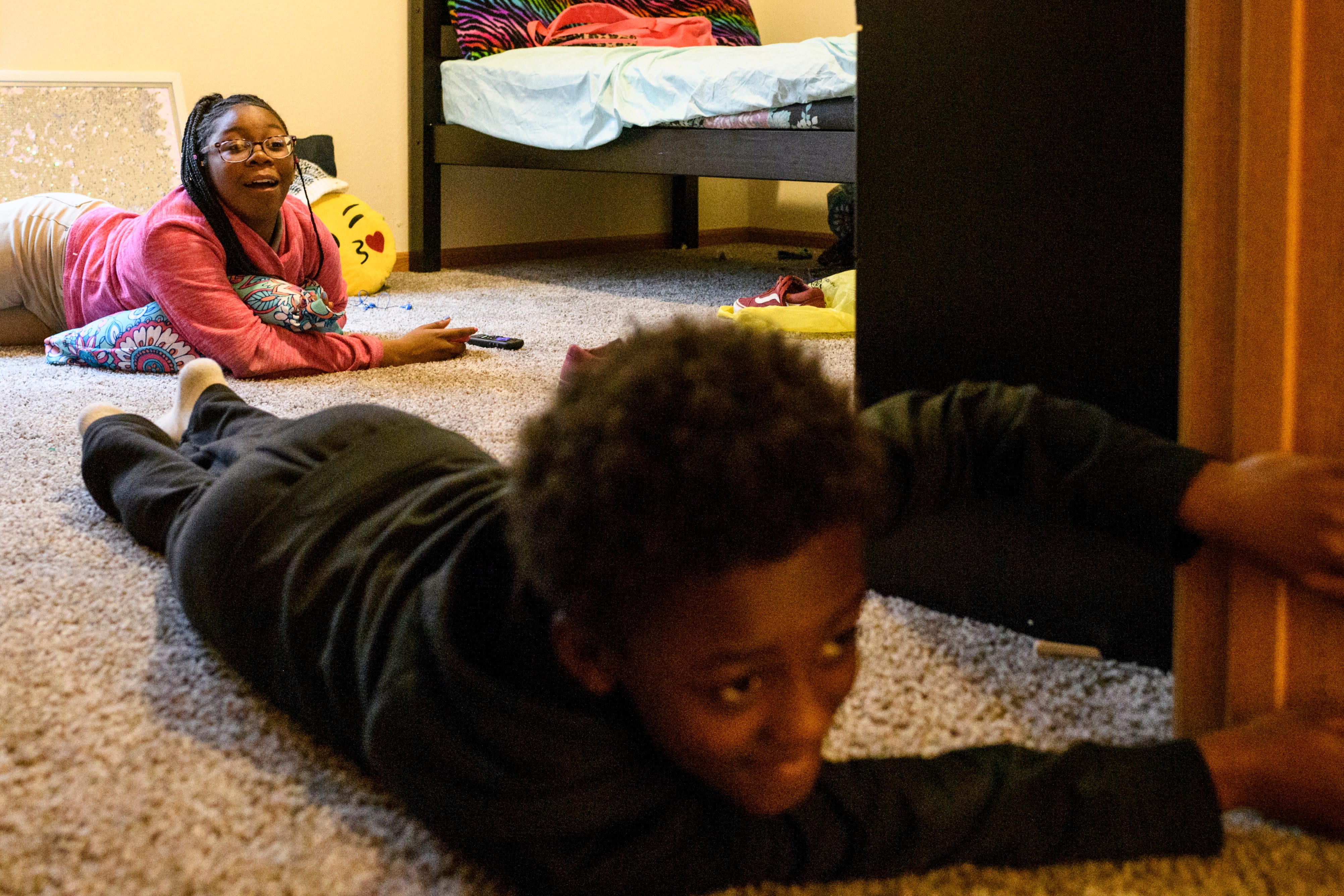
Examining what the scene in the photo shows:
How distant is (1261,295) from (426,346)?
4.79ft

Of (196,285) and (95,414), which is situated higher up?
(196,285)

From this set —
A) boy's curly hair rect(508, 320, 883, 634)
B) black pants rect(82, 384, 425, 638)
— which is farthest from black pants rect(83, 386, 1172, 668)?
boy's curly hair rect(508, 320, 883, 634)

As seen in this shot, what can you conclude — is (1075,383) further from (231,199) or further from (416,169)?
(416,169)

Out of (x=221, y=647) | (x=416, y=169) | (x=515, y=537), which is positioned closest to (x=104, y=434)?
(x=221, y=647)

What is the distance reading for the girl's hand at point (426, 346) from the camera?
186 centimetres

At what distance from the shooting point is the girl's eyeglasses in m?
1.79

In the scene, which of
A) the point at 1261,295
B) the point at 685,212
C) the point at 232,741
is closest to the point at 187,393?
the point at 232,741

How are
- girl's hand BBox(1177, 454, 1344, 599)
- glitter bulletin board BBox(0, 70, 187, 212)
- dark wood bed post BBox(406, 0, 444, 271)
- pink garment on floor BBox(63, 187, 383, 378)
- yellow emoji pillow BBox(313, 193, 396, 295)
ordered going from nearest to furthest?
girl's hand BBox(1177, 454, 1344, 599) → pink garment on floor BBox(63, 187, 383, 378) → glitter bulletin board BBox(0, 70, 187, 212) → yellow emoji pillow BBox(313, 193, 396, 295) → dark wood bed post BBox(406, 0, 444, 271)

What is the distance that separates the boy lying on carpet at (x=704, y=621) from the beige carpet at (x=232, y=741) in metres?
0.02

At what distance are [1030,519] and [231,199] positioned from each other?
1.43 metres

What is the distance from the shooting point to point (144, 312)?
180 cm

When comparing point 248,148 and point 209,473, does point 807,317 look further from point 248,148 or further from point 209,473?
point 209,473

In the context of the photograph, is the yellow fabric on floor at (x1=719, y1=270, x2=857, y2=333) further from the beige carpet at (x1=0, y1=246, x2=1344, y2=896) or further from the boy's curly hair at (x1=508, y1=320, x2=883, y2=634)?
the boy's curly hair at (x1=508, y1=320, x2=883, y2=634)

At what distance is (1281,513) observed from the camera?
0.57 m
